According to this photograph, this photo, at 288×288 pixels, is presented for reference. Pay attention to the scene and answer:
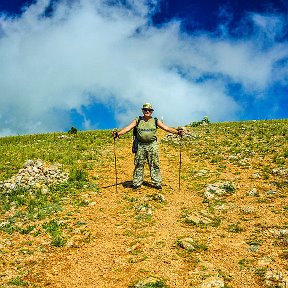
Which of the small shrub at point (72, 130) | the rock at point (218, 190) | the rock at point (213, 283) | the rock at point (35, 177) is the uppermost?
the small shrub at point (72, 130)

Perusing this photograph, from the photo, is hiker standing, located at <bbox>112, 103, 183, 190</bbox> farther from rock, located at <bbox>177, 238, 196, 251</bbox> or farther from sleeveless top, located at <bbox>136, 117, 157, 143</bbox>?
rock, located at <bbox>177, 238, 196, 251</bbox>

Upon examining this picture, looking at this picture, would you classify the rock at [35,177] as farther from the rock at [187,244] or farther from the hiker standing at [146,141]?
the rock at [187,244]

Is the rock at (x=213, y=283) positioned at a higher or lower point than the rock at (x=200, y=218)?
lower

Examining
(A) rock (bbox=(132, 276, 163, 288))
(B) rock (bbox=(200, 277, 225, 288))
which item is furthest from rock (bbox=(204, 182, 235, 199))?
(A) rock (bbox=(132, 276, 163, 288))

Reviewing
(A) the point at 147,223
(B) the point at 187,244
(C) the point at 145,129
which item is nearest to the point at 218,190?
(C) the point at 145,129

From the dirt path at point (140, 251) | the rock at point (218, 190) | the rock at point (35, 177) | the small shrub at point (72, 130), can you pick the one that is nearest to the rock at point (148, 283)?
the dirt path at point (140, 251)

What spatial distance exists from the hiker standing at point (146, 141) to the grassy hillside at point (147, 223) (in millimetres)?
651

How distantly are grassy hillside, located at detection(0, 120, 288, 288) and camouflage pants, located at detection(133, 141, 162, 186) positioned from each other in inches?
22.1

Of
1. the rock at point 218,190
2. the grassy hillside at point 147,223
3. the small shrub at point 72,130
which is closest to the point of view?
the grassy hillside at point 147,223

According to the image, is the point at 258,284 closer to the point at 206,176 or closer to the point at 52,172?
the point at 206,176

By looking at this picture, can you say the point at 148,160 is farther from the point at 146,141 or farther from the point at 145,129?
the point at 145,129

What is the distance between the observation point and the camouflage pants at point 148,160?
1692 cm

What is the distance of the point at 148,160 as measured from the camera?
17094mm

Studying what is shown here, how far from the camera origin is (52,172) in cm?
1844
